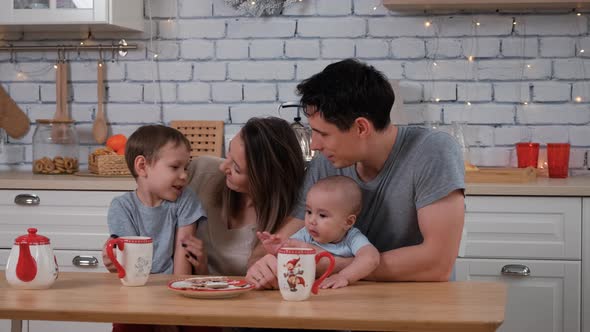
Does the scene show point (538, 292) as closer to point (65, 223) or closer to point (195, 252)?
point (195, 252)

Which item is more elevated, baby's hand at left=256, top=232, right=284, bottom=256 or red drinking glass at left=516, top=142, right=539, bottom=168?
red drinking glass at left=516, top=142, right=539, bottom=168

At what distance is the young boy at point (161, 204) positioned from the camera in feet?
8.36

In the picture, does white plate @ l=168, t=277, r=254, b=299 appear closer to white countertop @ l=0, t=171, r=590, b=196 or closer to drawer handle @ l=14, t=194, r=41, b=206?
white countertop @ l=0, t=171, r=590, b=196

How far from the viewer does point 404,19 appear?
4.02 meters

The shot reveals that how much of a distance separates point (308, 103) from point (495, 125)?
1.85 metres

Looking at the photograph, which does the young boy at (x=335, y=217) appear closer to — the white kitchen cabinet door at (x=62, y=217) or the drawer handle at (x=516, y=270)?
the drawer handle at (x=516, y=270)

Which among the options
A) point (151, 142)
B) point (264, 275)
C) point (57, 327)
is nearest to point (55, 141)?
point (57, 327)

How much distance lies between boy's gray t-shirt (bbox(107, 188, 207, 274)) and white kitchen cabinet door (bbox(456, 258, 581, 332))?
4.12ft

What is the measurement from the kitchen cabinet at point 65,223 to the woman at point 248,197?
1.04 metres

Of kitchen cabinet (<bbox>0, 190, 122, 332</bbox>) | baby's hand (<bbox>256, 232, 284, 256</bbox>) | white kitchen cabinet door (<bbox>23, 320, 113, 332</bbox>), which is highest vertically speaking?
baby's hand (<bbox>256, 232, 284, 256</bbox>)

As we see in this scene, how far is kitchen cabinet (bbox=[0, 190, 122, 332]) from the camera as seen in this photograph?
364 cm

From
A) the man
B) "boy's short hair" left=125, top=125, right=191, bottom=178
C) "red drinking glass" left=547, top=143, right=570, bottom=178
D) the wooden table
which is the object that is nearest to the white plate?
the wooden table

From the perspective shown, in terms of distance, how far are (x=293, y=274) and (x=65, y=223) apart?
6.45ft

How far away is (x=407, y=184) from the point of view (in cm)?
232
